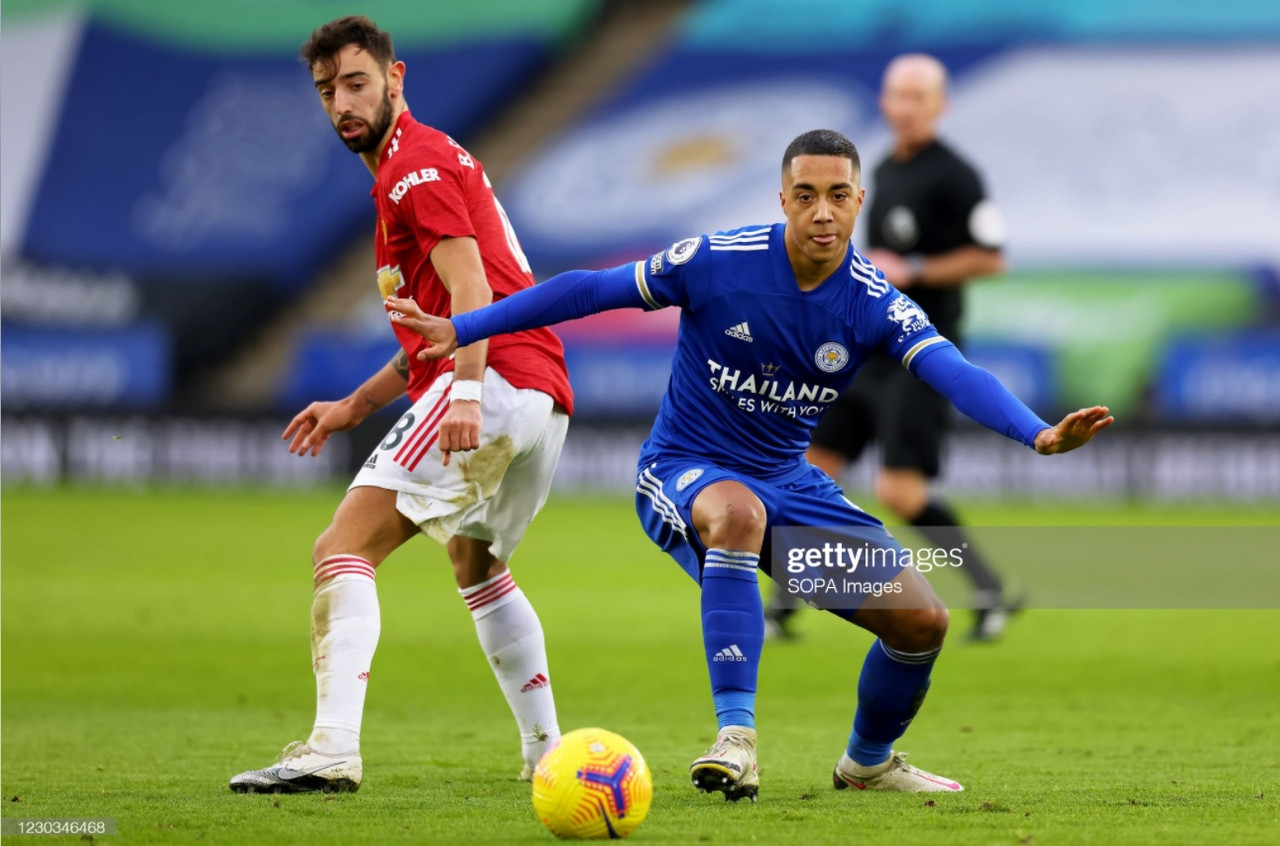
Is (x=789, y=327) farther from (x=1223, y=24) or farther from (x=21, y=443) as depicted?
(x=1223, y=24)

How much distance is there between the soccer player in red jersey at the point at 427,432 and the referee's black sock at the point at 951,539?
3.68 m

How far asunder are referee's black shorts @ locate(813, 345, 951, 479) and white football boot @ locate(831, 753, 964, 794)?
3.74 metres

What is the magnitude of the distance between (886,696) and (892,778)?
0.82 feet

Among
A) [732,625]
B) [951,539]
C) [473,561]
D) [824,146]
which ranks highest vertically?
[824,146]

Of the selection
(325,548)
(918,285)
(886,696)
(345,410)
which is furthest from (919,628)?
(918,285)

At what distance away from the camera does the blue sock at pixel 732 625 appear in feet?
15.9

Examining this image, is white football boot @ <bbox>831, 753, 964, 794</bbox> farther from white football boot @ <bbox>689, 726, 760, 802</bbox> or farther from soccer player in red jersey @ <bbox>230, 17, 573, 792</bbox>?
soccer player in red jersey @ <bbox>230, 17, 573, 792</bbox>

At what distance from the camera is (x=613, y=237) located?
27.5 meters

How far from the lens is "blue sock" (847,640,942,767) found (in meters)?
5.10

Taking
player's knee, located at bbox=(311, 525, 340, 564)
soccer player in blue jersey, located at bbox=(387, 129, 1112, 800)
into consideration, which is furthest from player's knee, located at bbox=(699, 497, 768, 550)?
player's knee, located at bbox=(311, 525, 340, 564)

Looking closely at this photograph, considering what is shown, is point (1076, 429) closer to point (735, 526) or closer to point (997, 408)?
point (997, 408)

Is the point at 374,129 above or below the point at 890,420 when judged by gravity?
above

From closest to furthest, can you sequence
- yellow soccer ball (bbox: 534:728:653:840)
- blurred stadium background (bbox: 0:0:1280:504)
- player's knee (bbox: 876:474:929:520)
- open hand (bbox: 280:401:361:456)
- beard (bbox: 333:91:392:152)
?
Result: yellow soccer ball (bbox: 534:728:653:840), beard (bbox: 333:91:392:152), open hand (bbox: 280:401:361:456), player's knee (bbox: 876:474:929:520), blurred stadium background (bbox: 0:0:1280:504)

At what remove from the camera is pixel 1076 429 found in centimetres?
437
